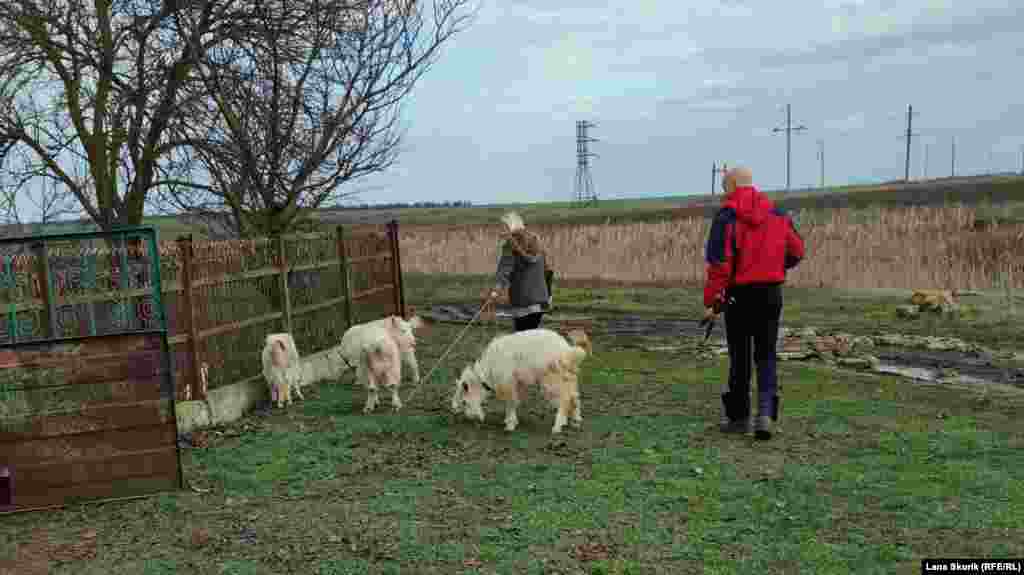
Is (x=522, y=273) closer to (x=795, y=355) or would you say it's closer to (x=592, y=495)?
(x=592, y=495)

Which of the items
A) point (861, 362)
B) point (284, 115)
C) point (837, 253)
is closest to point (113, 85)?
point (284, 115)

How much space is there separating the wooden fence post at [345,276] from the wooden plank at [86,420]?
6.23 m

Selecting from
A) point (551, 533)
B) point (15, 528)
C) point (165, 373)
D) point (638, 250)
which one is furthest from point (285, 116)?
point (638, 250)

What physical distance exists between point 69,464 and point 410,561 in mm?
3300

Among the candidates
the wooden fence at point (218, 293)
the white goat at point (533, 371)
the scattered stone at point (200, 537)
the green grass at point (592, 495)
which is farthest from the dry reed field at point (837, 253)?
the scattered stone at point (200, 537)

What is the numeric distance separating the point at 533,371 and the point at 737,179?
2.56 metres

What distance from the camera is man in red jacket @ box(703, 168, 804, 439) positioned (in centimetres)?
799

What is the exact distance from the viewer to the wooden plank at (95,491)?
7098 millimetres

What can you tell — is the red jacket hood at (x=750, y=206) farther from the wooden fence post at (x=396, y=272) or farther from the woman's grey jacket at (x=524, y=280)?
the wooden fence post at (x=396, y=272)

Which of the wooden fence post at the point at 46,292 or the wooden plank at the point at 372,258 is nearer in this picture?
the wooden fence post at the point at 46,292

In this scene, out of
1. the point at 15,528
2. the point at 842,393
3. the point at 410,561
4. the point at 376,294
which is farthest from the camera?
the point at 376,294

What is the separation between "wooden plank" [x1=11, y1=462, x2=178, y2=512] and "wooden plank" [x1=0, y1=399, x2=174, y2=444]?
0.37 metres

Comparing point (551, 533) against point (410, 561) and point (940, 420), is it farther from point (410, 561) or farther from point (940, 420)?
point (940, 420)

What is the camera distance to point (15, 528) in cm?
669
